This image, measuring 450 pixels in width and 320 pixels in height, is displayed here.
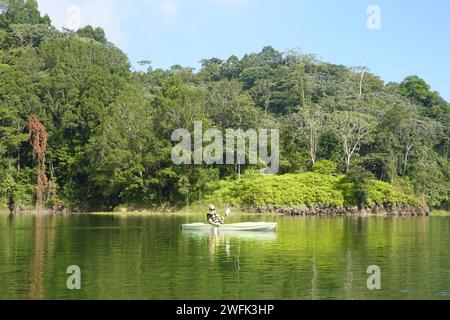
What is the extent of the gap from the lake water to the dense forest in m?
24.7

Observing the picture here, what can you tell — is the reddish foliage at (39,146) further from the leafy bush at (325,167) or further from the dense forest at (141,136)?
the leafy bush at (325,167)

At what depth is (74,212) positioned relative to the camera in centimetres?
5953

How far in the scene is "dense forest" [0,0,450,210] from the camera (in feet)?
186

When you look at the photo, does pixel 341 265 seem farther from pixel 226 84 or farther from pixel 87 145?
pixel 226 84

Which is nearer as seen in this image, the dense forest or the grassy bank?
the grassy bank

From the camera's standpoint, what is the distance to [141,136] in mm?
57062

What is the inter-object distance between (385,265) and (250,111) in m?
41.7

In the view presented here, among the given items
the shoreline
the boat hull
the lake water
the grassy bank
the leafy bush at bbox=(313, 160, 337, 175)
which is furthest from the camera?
the leafy bush at bbox=(313, 160, 337, 175)

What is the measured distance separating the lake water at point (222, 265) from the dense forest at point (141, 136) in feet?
81.2

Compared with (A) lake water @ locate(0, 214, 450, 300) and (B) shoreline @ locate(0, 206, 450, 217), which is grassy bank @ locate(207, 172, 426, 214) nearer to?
(B) shoreline @ locate(0, 206, 450, 217)

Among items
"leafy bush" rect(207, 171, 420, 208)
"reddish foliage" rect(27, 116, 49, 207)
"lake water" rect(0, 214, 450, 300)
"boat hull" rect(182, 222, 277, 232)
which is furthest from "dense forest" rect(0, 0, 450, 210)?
"lake water" rect(0, 214, 450, 300)
